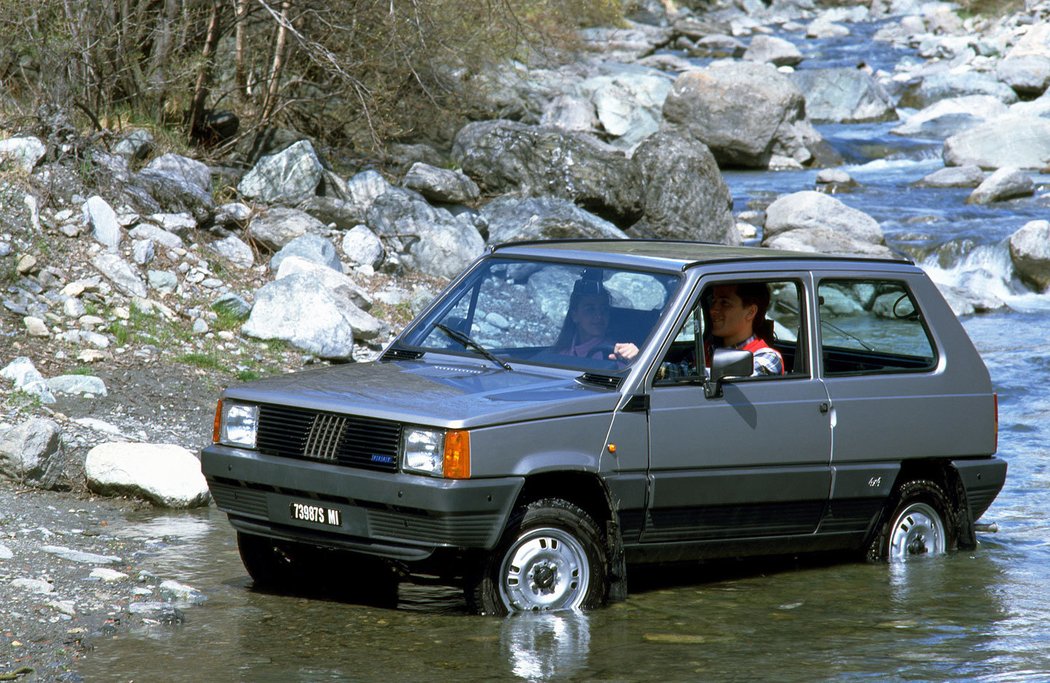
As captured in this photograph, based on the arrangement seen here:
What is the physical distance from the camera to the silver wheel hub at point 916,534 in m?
7.70

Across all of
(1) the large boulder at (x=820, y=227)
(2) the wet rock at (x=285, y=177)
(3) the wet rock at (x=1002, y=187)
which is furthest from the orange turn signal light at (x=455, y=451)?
(3) the wet rock at (x=1002, y=187)

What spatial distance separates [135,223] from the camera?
1364 cm

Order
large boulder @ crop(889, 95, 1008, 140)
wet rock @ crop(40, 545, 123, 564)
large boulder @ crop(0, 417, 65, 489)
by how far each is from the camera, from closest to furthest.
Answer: wet rock @ crop(40, 545, 123, 564)
large boulder @ crop(0, 417, 65, 489)
large boulder @ crop(889, 95, 1008, 140)

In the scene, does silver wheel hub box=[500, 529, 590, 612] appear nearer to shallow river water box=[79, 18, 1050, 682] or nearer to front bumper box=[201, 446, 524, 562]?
shallow river water box=[79, 18, 1050, 682]

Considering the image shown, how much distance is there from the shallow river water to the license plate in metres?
0.47

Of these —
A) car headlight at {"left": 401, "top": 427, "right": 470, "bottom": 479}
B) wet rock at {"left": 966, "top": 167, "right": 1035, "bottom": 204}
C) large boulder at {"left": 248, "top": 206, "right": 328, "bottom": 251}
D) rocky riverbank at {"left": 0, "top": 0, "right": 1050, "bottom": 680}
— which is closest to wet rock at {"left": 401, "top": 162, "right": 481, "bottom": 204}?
rocky riverbank at {"left": 0, "top": 0, "right": 1050, "bottom": 680}

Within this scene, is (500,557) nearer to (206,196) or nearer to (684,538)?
(684,538)

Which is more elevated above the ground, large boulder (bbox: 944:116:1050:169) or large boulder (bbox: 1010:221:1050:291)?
large boulder (bbox: 944:116:1050:169)

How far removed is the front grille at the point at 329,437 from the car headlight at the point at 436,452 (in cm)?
6

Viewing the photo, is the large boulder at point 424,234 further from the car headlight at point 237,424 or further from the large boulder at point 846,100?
the large boulder at point 846,100

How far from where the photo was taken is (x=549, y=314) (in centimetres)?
691

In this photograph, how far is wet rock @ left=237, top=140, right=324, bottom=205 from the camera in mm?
16312

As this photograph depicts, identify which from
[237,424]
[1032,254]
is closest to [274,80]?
[1032,254]

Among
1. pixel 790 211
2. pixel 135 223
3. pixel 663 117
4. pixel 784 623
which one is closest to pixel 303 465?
pixel 784 623
